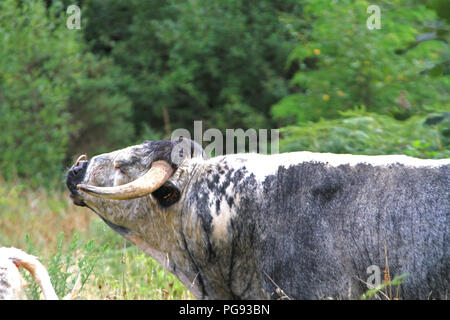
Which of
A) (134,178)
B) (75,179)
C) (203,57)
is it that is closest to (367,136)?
(134,178)

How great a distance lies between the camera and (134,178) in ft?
15.0

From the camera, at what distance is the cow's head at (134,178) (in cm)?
453

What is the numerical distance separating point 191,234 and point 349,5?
6765 millimetres

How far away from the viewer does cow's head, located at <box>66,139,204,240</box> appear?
4.53 metres

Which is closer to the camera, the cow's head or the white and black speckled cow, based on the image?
the white and black speckled cow

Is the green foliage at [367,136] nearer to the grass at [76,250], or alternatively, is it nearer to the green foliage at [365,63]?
the green foliage at [365,63]

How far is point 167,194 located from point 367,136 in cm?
340

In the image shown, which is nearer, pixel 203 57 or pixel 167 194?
pixel 167 194

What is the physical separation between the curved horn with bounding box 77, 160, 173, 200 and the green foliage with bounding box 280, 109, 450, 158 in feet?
10.3

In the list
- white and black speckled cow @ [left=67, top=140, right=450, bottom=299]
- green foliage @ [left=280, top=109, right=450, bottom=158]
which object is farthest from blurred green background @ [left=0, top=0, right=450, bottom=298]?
white and black speckled cow @ [left=67, top=140, right=450, bottom=299]

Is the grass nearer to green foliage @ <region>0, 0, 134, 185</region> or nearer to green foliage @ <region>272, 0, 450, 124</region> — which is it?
green foliage @ <region>0, 0, 134, 185</region>

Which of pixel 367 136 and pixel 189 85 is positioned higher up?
pixel 367 136

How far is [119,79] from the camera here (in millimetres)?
16531

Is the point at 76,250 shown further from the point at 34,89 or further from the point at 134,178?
the point at 34,89
